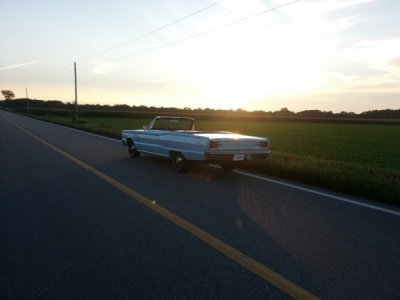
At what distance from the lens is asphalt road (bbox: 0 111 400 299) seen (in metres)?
3.62

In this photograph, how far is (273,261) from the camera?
4.19 meters

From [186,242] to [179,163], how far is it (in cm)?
538

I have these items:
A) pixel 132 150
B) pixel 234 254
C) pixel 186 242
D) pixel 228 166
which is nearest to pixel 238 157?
pixel 228 166

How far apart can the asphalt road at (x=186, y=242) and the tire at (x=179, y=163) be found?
4.51 feet

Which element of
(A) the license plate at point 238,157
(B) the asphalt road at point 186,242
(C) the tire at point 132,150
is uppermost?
(A) the license plate at point 238,157

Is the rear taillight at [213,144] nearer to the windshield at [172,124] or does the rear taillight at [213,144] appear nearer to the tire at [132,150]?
the windshield at [172,124]

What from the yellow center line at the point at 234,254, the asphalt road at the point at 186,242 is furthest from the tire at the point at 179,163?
the yellow center line at the point at 234,254

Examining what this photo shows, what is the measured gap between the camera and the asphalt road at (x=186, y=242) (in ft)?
11.9

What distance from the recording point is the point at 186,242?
15.6ft

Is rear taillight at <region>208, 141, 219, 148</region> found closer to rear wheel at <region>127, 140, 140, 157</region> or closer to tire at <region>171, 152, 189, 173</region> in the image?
tire at <region>171, 152, 189, 173</region>

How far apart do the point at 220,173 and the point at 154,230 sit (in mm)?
4952

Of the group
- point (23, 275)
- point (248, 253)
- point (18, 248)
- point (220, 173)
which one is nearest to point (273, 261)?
point (248, 253)

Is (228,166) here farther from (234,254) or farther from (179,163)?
(234,254)

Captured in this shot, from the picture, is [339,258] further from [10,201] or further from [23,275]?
[10,201]
